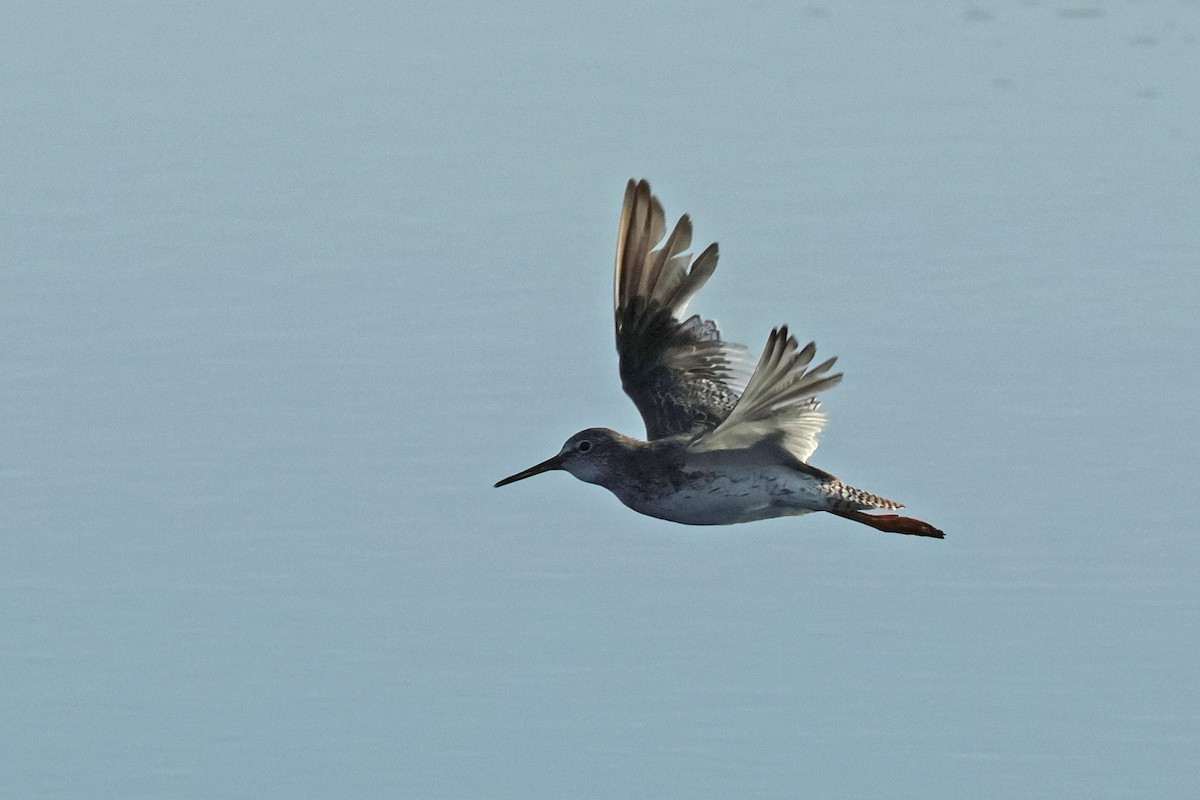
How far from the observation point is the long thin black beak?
12.3 meters

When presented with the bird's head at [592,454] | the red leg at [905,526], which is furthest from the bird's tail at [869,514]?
the bird's head at [592,454]

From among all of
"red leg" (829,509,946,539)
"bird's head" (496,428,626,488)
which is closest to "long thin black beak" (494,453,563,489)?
"bird's head" (496,428,626,488)

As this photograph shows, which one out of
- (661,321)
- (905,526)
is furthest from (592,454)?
(905,526)

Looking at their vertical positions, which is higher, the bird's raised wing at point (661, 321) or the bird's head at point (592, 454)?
the bird's raised wing at point (661, 321)

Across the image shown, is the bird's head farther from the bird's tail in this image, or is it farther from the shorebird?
the bird's tail

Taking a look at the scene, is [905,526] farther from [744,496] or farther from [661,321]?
[661,321]

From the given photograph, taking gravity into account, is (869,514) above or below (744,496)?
above

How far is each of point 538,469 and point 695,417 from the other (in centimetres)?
99

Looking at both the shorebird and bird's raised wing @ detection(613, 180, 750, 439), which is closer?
the shorebird

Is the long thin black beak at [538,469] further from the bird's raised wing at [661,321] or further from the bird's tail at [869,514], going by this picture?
the bird's tail at [869,514]

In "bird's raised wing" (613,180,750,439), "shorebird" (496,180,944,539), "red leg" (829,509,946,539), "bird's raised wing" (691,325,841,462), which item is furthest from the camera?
"bird's raised wing" (613,180,750,439)

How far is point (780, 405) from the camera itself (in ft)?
35.0

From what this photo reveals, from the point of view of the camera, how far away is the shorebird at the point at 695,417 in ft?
35.6

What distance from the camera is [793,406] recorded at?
1093 centimetres
